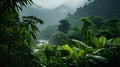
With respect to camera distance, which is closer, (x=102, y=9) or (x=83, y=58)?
(x=83, y=58)

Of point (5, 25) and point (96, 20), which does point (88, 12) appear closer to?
point (96, 20)

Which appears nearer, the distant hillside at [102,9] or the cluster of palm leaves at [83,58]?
Answer: the cluster of palm leaves at [83,58]

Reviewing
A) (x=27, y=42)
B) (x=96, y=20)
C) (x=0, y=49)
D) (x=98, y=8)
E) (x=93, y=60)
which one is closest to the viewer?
(x=0, y=49)

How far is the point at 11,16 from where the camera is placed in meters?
3.90

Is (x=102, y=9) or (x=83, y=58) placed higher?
(x=102, y=9)

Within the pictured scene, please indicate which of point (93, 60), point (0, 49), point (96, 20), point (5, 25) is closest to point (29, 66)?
point (0, 49)

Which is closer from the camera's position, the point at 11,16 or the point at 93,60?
the point at 11,16

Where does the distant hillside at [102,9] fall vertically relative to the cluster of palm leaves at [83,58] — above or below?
above

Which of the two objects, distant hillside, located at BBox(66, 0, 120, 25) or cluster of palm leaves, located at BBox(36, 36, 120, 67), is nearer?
cluster of palm leaves, located at BBox(36, 36, 120, 67)

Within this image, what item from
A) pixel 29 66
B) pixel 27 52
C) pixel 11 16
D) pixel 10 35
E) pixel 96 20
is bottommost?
pixel 29 66

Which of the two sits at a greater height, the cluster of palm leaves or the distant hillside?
the distant hillside

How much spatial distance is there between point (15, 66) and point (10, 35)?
538mm

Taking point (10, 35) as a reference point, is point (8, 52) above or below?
below

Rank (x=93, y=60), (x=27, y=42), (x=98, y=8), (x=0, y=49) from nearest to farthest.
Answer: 1. (x=0, y=49)
2. (x=27, y=42)
3. (x=93, y=60)
4. (x=98, y=8)
